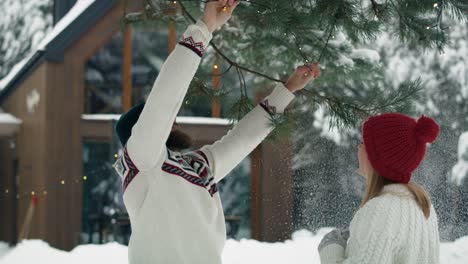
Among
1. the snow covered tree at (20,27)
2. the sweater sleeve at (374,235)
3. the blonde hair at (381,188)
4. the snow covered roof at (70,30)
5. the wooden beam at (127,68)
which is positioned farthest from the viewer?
the snow covered tree at (20,27)

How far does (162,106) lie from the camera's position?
2.13 metres

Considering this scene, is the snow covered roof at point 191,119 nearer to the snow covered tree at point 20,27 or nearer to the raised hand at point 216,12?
the raised hand at point 216,12

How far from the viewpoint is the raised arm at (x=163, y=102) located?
2.13 meters

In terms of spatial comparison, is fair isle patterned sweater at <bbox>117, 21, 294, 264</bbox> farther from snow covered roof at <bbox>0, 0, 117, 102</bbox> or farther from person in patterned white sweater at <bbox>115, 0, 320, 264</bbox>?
snow covered roof at <bbox>0, 0, 117, 102</bbox>

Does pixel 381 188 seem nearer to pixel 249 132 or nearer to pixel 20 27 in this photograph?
pixel 249 132

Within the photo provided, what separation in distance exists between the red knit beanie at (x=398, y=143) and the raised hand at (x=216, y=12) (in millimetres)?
535

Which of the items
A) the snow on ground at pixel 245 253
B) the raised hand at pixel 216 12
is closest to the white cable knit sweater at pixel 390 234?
the raised hand at pixel 216 12

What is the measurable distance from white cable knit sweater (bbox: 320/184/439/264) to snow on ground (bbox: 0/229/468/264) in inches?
240

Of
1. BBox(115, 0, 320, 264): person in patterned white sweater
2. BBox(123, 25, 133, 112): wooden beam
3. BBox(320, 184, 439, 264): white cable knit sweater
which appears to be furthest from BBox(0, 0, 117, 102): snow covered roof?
BBox(320, 184, 439, 264): white cable knit sweater

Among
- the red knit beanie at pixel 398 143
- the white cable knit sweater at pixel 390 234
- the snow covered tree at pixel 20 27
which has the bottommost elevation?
the white cable knit sweater at pixel 390 234

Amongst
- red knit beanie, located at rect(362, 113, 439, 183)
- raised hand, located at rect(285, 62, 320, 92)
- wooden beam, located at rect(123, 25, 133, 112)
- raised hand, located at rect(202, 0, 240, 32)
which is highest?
wooden beam, located at rect(123, 25, 133, 112)

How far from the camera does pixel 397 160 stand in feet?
6.95

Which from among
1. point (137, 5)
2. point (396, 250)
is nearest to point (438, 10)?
point (396, 250)

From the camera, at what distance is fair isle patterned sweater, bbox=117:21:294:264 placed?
84.3 inches
